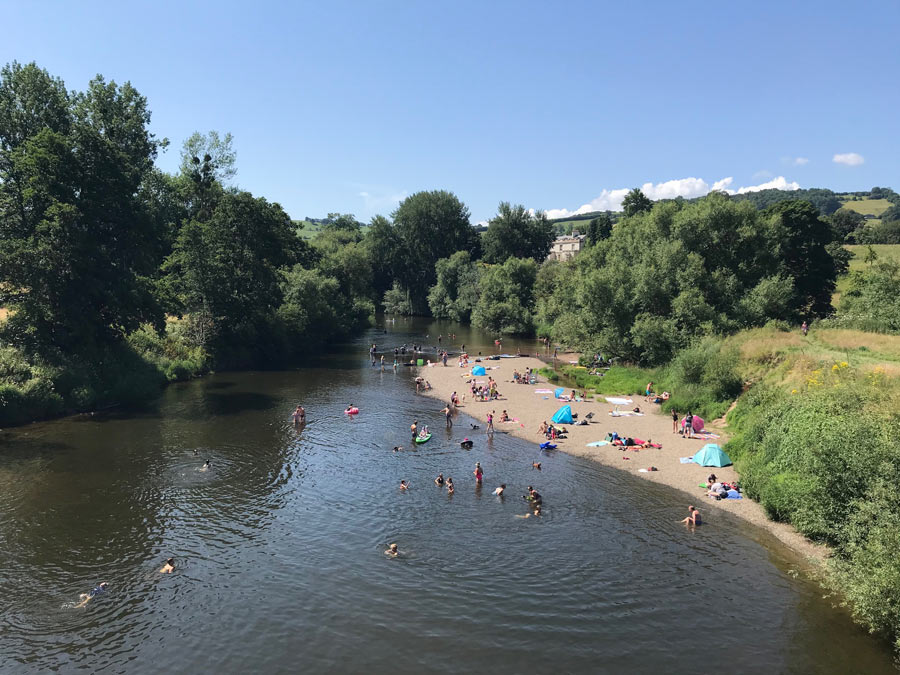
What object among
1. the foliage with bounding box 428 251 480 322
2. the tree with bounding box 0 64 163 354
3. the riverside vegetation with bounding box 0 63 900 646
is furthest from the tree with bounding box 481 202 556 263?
the tree with bounding box 0 64 163 354

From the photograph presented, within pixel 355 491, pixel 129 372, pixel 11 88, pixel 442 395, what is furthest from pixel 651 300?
pixel 11 88

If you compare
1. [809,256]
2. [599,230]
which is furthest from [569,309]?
[599,230]

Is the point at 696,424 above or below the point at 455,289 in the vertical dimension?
below

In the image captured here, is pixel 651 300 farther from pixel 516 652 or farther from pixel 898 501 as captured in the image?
pixel 516 652

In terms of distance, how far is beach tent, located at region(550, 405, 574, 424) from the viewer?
45625mm

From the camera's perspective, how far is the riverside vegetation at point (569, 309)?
25.7 m

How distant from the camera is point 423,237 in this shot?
149 m

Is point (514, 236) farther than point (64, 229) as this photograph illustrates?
Yes

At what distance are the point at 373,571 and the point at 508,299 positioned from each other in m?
88.1

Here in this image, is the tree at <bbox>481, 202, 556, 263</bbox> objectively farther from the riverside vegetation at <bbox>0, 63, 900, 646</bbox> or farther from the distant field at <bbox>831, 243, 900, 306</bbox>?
the distant field at <bbox>831, 243, 900, 306</bbox>

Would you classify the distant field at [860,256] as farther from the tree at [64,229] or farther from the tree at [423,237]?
the tree at [64,229]

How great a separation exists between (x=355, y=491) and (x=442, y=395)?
86.2ft

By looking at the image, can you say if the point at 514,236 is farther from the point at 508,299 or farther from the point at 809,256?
the point at 809,256

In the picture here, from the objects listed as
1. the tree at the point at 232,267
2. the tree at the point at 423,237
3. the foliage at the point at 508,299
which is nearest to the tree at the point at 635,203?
the foliage at the point at 508,299
